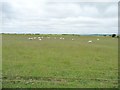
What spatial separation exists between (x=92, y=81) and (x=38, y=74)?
116 inches

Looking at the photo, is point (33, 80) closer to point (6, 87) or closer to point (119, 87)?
point (6, 87)

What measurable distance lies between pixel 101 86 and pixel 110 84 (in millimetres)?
585

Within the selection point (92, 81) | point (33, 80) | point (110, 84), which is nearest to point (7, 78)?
point (33, 80)

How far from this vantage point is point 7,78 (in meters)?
10.1

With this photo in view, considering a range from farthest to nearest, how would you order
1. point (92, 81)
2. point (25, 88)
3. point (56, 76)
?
point (56, 76) < point (92, 81) < point (25, 88)

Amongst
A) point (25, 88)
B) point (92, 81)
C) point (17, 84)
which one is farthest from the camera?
Result: point (92, 81)

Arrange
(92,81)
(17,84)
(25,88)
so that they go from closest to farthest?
(25,88)
(17,84)
(92,81)

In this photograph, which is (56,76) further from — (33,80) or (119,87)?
(119,87)

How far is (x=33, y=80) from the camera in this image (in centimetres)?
980

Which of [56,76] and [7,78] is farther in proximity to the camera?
[56,76]

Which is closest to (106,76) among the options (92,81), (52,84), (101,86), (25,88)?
(92,81)

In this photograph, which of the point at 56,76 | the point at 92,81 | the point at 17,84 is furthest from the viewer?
the point at 56,76

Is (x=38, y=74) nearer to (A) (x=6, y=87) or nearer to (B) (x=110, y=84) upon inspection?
(A) (x=6, y=87)

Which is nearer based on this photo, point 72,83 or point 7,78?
point 72,83
